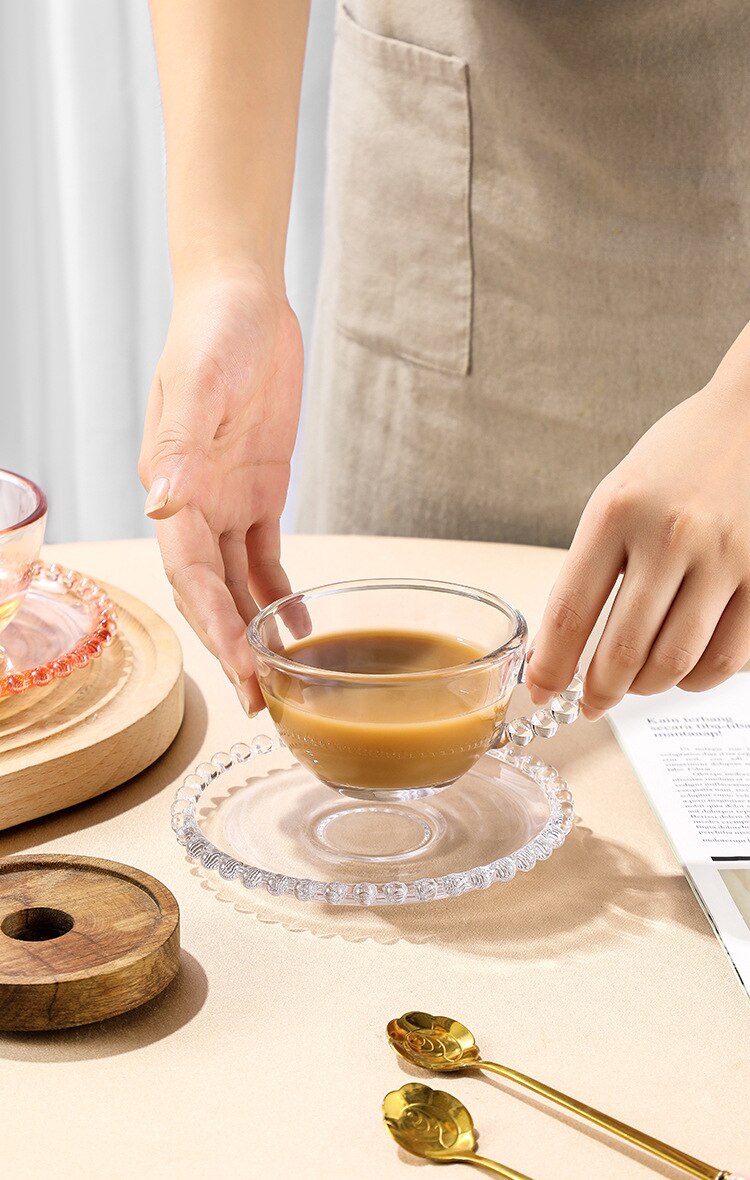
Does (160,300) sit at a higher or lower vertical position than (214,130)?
lower

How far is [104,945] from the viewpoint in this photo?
59 cm

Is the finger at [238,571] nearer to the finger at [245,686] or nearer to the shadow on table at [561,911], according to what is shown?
the finger at [245,686]

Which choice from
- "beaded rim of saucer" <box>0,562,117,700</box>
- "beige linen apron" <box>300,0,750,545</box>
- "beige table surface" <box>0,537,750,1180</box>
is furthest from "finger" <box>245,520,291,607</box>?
"beige linen apron" <box>300,0,750,545</box>

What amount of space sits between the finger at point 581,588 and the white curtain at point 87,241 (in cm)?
190

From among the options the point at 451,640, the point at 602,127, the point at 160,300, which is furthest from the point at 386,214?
the point at 160,300

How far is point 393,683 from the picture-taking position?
66cm

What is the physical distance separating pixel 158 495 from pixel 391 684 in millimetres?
179

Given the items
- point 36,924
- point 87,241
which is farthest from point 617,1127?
point 87,241

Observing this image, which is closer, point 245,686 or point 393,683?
point 393,683

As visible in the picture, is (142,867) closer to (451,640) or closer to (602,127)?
(451,640)

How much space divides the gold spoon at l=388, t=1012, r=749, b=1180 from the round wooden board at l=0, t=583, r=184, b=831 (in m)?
0.26

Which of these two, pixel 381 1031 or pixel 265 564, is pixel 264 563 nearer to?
pixel 265 564

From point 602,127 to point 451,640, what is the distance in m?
0.60

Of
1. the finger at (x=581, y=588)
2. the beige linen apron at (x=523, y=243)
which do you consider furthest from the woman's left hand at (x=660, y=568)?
the beige linen apron at (x=523, y=243)
